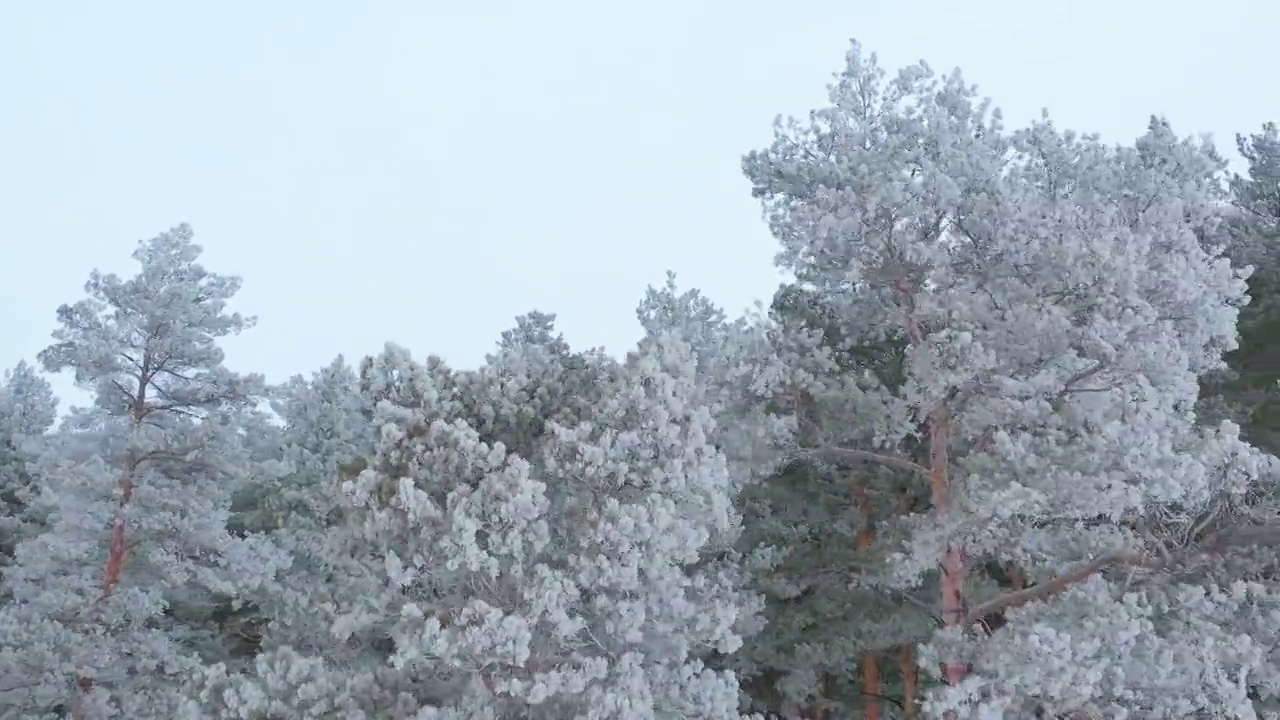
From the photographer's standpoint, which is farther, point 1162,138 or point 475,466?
point 1162,138

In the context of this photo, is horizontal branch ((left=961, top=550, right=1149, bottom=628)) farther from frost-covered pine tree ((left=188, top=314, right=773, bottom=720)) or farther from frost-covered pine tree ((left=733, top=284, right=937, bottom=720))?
frost-covered pine tree ((left=188, top=314, right=773, bottom=720))

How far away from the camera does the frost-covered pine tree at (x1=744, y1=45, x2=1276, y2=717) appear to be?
10.8 metres

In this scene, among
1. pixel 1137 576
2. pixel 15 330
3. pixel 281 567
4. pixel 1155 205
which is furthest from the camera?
pixel 15 330

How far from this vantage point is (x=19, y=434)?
987 inches

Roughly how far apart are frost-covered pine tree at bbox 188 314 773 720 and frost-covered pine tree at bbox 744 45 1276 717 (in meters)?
Result: 2.91

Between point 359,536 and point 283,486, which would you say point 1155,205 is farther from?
point 283,486

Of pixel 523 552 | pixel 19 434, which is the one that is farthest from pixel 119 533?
pixel 19 434

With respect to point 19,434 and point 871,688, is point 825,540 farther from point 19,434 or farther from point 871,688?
point 19,434

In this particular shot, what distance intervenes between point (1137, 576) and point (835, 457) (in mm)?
4515

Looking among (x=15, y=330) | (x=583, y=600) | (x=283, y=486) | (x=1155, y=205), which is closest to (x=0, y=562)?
(x=283, y=486)

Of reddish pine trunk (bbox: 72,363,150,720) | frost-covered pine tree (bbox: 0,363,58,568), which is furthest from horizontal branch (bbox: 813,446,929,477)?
frost-covered pine tree (bbox: 0,363,58,568)

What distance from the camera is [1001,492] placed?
1112 centimetres

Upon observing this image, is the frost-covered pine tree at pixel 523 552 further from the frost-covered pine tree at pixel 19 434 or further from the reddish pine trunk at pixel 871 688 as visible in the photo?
the frost-covered pine tree at pixel 19 434

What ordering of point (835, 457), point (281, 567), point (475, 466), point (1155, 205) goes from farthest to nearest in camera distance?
point (281, 567)
point (835, 457)
point (1155, 205)
point (475, 466)
